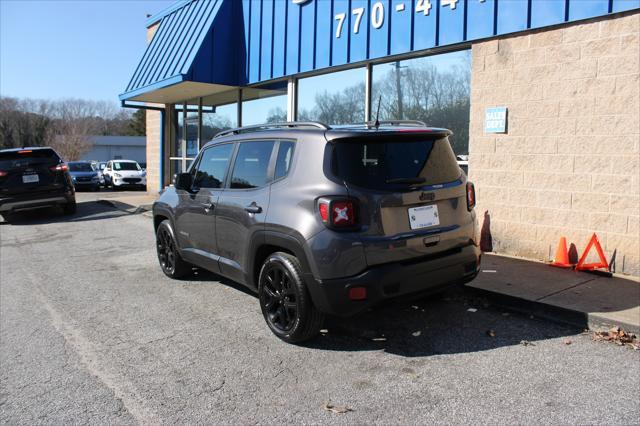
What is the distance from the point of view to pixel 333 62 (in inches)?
386

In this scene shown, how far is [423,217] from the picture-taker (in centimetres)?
425

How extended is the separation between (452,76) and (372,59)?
150 centimetres

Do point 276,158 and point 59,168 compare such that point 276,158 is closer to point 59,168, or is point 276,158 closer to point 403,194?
point 403,194

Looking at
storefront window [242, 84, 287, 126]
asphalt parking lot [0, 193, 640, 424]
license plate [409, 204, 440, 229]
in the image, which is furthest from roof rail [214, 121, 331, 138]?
storefront window [242, 84, 287, 126]

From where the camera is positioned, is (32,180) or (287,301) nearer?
(287,301)

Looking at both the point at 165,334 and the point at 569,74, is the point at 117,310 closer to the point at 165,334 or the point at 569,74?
the point at 165,334

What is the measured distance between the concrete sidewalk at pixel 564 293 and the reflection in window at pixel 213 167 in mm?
2860

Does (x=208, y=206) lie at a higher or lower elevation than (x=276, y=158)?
lower

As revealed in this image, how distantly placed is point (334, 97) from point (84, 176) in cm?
1853

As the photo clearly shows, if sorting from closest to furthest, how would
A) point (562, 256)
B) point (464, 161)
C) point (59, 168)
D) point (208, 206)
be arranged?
1. point (208, 206)
2. point (562, 256)
3. point (464, 161)
4. point (59, 168)

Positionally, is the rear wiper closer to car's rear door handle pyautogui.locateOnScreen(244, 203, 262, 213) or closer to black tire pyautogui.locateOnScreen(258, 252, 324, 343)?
black tire pyautogui.locateOnScreen(258, 252, 324, 343)

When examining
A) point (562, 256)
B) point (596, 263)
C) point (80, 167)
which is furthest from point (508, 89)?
point (80, 167)

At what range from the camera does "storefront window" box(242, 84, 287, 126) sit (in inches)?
474

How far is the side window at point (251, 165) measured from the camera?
4.81 metres
